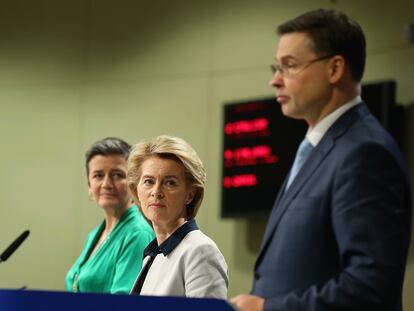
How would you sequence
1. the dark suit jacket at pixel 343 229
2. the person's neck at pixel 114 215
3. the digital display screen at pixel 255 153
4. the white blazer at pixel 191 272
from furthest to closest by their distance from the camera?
the digital display screen at pixel 255 153, the person's neck at pixel 114 215, the white blazer at pixel 191 272, the dark suit jacket at pixel 343 229

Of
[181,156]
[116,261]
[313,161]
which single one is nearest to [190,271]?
[181,156]

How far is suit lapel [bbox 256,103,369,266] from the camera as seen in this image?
1.71 metres

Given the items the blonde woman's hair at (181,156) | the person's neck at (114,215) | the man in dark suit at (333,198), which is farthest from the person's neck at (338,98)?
the person's neck at (114,215)

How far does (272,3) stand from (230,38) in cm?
36

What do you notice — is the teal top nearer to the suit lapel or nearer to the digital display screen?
the suit lapel

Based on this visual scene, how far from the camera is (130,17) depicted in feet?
19.0

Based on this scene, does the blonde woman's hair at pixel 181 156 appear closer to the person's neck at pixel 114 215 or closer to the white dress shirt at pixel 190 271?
the white dress shirt at pixel 190 271

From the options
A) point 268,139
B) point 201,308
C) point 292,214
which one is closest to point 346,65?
point 292,214

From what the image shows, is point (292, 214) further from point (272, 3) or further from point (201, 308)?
point (272, 3)

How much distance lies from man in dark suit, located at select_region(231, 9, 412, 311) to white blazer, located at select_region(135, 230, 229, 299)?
1.36ft

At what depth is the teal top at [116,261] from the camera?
9.10 ft

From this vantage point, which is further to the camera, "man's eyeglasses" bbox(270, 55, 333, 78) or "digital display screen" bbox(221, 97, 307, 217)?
"digital display screen" bbox(221, 97, 307, 217)

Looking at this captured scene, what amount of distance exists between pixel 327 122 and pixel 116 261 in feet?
4.29

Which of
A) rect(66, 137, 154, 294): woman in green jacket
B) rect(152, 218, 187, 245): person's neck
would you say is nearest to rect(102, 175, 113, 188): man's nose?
rect(66, 137, 154, 294): woman in green jacket
